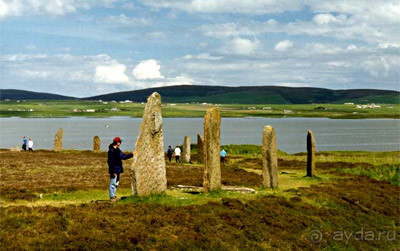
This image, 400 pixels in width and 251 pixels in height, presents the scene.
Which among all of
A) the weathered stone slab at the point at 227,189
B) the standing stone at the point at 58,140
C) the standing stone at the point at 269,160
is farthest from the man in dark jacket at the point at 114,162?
the standing stone at the point at 58,140

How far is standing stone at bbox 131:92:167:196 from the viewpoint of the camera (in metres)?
21.1

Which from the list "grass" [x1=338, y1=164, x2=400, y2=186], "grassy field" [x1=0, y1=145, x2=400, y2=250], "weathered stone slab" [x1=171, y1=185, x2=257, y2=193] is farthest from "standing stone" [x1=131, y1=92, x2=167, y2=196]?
"grass" [x1=338, y1=164, x2=400, y2=186]

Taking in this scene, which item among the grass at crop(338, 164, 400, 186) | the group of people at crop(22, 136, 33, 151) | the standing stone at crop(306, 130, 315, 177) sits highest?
the standing stone at crop(306, 130, 315, 177)

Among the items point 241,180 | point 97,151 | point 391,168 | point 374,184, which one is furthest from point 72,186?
point 97,151

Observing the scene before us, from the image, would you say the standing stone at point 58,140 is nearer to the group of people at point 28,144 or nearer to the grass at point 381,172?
the group of people at point 28,144

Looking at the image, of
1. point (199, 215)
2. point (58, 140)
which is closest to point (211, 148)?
point (199, 215)

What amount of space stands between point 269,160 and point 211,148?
560 cm

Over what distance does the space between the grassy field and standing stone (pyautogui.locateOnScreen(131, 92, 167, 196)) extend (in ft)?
1.77

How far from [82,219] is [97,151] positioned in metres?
44.5

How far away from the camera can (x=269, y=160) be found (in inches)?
1131

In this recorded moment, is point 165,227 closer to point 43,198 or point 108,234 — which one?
point 108,234

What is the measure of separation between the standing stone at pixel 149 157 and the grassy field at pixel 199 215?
1.77ft

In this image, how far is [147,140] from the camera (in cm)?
2120

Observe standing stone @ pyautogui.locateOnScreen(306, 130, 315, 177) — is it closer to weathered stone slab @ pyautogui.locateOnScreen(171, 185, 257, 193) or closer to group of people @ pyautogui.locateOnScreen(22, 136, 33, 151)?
weathered stone slab @ pyautogui.locateOnScreen(171, 185, 257, 193)
